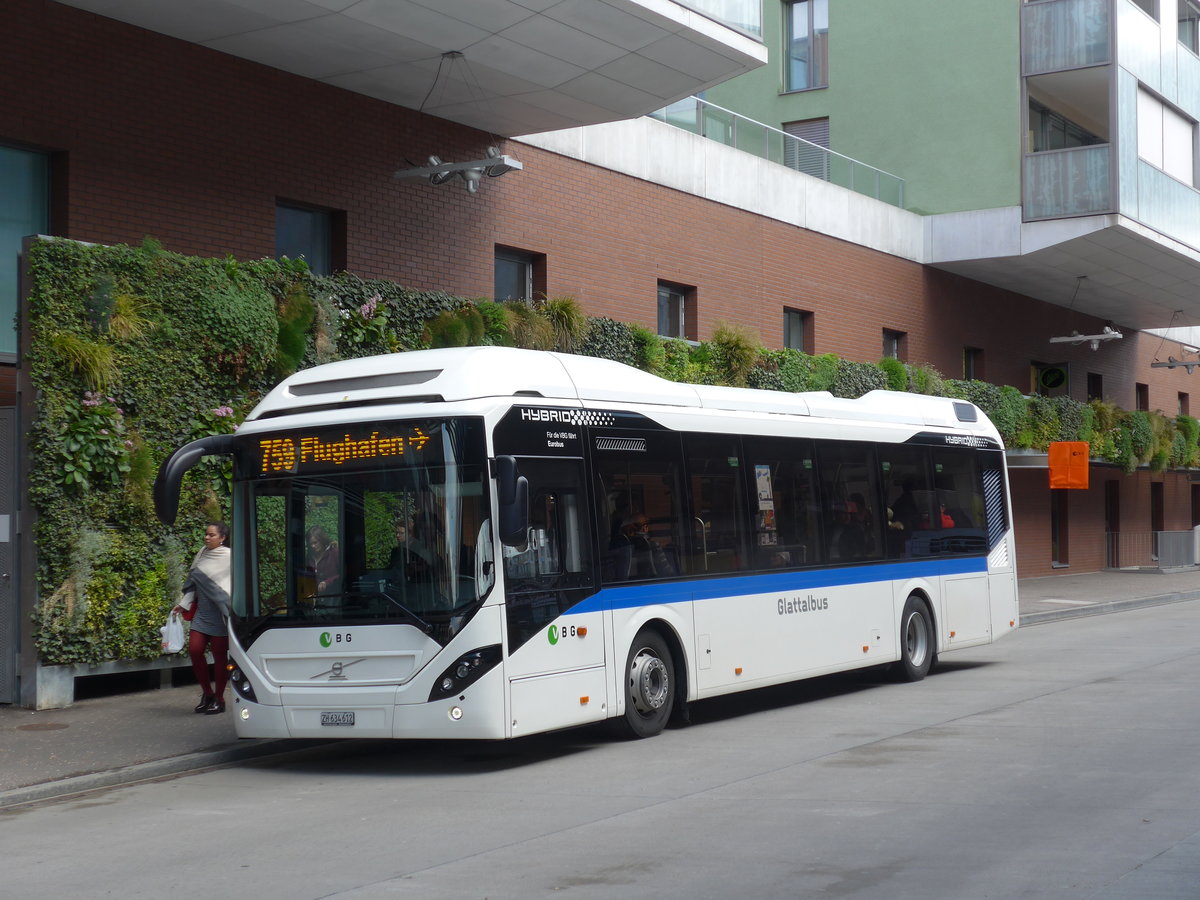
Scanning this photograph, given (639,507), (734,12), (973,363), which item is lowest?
(639,507)

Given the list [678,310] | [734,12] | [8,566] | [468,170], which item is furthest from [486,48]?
[678,310]

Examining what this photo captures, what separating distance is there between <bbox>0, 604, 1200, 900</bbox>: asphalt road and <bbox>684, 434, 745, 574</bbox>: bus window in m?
1.48

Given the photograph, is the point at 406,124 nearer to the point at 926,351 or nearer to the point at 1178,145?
the point at 926,351

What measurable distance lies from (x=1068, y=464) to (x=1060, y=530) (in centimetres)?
703

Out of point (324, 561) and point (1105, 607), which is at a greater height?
point (324, 561)

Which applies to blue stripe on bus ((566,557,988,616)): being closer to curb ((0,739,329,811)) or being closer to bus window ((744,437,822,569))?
bus window ((744,437,822,569))

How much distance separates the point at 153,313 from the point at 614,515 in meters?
5.68

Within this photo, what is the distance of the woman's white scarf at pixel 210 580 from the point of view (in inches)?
502

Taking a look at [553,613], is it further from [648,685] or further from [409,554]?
[648,685]

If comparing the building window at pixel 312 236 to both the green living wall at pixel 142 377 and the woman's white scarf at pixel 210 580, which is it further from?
the woman's white scarf at pixel 210 580

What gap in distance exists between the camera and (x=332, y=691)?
10211mm

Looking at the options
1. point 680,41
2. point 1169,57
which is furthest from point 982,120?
point 680,41

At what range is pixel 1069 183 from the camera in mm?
31062

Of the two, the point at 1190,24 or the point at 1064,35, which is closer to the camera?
the point at 1064,35
